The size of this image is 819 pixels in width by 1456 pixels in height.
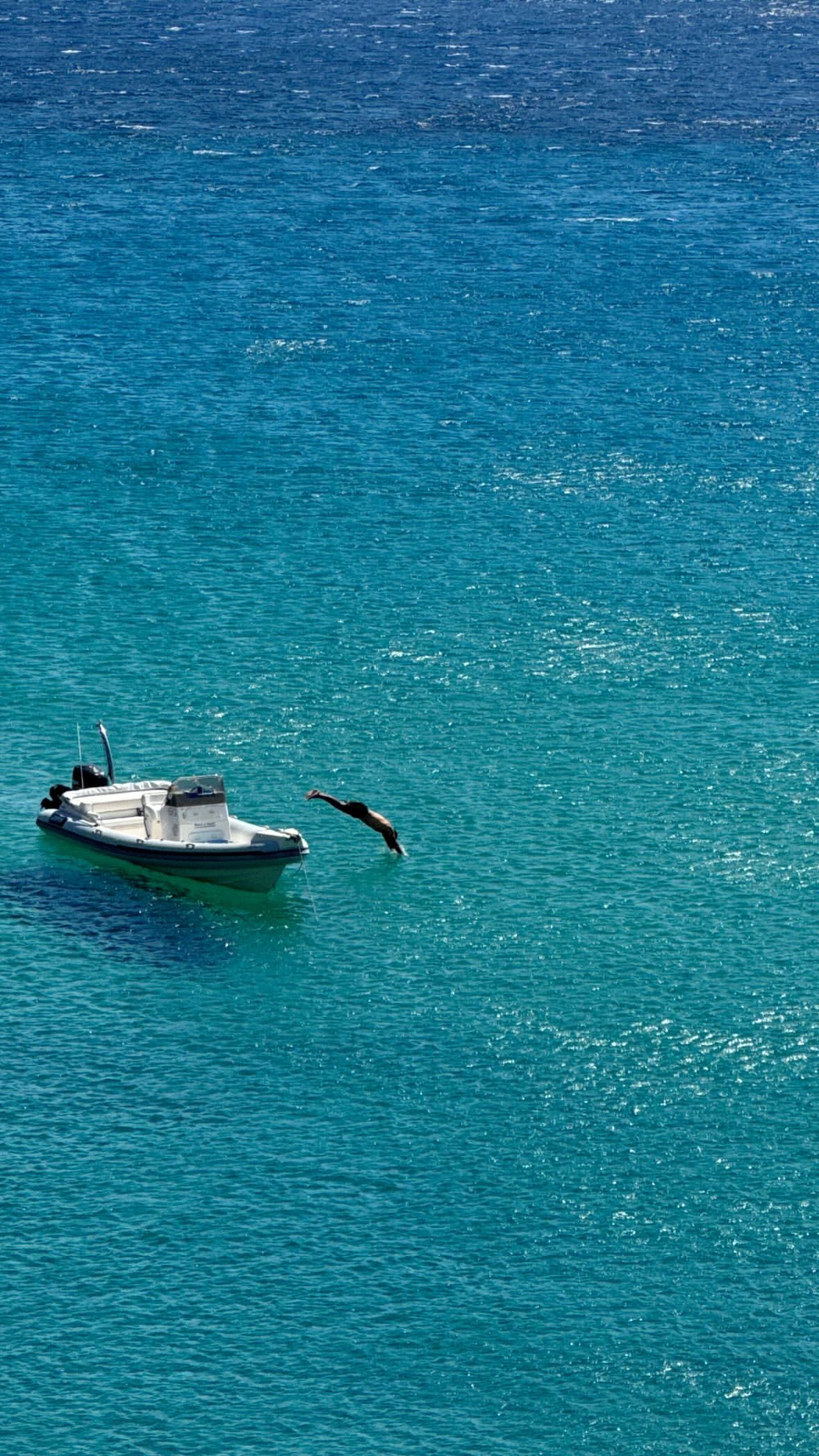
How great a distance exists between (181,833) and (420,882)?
10.0 meters

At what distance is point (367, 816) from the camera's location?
104 meters

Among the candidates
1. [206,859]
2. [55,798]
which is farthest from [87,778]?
[206,859]

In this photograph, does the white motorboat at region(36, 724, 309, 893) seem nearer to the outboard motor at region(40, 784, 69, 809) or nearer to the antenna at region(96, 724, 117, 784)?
the outboard motor at region(40, 784, 69, 809)

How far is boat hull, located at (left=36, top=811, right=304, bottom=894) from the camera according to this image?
99.8 meters

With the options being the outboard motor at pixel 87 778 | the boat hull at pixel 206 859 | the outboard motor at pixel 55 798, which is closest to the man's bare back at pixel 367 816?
the boat hull at pixel 206 859

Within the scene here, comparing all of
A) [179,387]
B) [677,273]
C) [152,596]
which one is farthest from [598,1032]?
[677,273]

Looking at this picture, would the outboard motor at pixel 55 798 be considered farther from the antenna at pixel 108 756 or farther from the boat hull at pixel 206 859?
the boat hull at pixel 206 859

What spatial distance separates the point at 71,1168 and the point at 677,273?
11820cm

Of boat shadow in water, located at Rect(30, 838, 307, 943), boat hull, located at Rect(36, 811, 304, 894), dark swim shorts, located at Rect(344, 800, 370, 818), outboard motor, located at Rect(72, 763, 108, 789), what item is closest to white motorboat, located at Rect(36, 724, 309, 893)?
boat hull, located at Rect(36, 811, 304, 894)

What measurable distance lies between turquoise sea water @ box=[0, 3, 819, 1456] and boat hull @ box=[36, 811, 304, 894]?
114 cm

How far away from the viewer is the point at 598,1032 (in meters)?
92.8

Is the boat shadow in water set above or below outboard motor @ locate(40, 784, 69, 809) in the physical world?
below

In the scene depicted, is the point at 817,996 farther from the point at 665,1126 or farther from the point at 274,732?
the point at 274,732

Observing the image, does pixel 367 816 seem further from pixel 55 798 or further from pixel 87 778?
pixel 55 798
